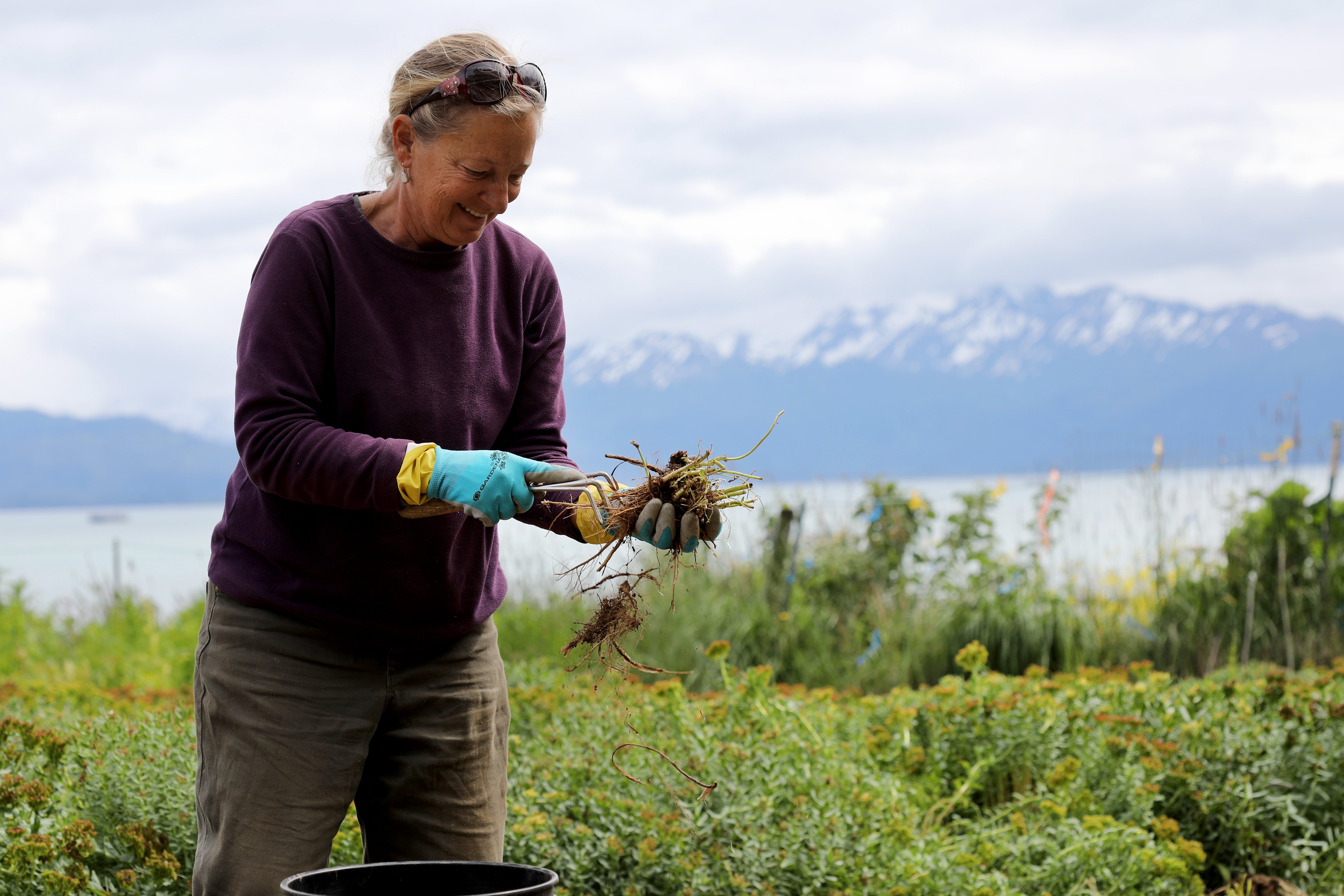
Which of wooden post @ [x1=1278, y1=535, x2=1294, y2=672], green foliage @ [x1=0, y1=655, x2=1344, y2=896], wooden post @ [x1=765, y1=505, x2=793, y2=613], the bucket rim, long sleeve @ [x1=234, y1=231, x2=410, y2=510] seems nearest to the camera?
the bucket rim

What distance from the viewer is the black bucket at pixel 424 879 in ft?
5.68

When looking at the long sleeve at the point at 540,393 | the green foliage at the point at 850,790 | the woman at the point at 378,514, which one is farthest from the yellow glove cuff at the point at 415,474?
the green foliage at the point at 850,790

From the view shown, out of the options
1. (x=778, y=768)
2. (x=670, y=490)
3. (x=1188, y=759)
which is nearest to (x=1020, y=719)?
(x=1188, y=759)

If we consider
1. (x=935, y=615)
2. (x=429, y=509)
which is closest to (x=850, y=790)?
(x=429, y=509)

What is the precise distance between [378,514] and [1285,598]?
17.6ft

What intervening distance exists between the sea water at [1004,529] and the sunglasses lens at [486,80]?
4.21 m

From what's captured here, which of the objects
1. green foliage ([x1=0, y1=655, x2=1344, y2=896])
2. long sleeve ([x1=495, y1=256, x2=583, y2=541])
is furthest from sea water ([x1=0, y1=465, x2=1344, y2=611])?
long sleeve ([x1=495, y1=256, x2=583, y2=541])

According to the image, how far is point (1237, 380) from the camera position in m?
173

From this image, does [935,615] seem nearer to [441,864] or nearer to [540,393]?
[540,393]

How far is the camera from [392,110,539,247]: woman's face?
186 cm

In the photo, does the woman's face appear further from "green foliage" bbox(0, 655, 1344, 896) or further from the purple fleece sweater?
"green foliage" bbox(0, 655, 1344, 896)

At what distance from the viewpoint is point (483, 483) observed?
5.72 feet

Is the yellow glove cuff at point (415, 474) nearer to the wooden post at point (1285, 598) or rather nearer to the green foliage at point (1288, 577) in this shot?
the wooden post at point (1285, 598)

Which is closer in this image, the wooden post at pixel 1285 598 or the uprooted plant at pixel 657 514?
the uprooted plant at pixel 657 514
